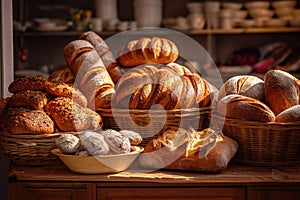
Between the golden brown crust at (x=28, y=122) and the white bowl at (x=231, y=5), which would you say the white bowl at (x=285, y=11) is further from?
the golden brown crust at (x=28, y=122)

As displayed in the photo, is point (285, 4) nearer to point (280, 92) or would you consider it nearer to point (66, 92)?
point (280, 92)

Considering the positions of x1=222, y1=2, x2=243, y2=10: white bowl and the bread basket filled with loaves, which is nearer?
the bread basket filled with loaves

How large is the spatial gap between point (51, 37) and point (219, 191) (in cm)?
316

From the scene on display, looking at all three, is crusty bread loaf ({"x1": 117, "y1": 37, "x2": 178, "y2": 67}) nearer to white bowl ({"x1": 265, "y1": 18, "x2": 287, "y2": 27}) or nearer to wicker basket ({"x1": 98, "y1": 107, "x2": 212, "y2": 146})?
wicker basket ({"x1": 98, "y1": 107, "x2": 212, "y2": 146})

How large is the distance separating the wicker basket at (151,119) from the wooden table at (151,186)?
20 centimetres

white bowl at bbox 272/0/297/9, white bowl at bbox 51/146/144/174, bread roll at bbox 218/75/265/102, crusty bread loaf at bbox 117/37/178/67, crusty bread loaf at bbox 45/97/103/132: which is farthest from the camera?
white bowl at bbox 272/0/297/9

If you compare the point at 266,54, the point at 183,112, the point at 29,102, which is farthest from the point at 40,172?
the point at 266,54

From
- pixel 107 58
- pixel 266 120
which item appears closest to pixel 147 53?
pixel 107 58

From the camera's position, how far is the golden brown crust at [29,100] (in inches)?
68.3

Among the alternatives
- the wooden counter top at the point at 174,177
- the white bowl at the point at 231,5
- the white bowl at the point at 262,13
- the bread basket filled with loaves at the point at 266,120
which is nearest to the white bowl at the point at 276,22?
the white bowl at the point at 262,13

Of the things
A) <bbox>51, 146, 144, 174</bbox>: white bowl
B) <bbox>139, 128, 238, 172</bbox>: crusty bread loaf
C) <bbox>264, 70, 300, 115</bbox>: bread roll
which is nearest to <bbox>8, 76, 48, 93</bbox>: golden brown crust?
<bbox>51, 146, 144, 174</bbox>: white bowl

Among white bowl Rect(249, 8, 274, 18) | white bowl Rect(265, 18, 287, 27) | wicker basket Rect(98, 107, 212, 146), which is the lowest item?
wicker basket Rect(98, 107, 212, 146)

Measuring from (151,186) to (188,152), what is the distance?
0.53 feet

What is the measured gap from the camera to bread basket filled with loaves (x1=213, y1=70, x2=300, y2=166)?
169 cm
